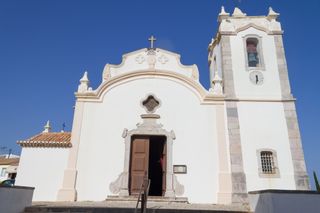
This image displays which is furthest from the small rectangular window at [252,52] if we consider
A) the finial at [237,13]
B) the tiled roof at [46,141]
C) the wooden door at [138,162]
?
the tiled roof at [46,141]

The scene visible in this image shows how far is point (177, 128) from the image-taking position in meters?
10.2

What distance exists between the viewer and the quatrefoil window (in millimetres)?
10562

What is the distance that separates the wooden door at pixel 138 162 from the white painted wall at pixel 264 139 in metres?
3.85

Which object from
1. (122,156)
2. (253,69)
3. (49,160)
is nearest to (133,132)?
(122,156)

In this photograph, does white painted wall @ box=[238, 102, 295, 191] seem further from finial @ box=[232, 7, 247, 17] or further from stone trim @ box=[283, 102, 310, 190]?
finial @ box=[232, 7, 247, 17]

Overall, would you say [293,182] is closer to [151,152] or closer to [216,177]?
[216,177]

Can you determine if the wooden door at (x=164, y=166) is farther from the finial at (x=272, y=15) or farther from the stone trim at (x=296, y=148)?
the finial at (x=272, y=15)

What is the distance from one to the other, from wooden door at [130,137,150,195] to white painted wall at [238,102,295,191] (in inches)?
152

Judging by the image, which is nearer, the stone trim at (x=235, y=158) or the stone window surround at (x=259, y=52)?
the stone trim at (x=235, y=158)

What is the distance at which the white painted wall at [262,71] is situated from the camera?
1092 centimetres

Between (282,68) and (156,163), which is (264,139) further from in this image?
(156,163)

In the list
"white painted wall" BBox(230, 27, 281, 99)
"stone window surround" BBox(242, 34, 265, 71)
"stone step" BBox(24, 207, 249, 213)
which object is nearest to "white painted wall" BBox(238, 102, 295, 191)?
"white painted wall" BBox(230, 27, 281, 99)

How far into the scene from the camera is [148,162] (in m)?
9.88

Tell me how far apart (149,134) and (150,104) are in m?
1.33
